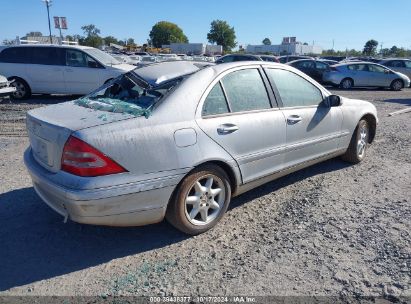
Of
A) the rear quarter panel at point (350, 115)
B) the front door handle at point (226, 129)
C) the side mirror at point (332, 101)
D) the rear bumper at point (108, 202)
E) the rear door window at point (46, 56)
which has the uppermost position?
the rear door window at point (46, 56)

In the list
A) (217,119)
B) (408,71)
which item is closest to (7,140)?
(217,119)

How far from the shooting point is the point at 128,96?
3656 mm

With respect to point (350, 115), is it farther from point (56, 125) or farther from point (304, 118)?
point (56, 125)

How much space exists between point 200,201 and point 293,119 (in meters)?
1.49

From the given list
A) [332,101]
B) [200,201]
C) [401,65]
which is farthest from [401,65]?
[200,201]

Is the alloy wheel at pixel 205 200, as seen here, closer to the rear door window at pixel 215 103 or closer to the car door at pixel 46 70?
the rear door window at pixel 215 103

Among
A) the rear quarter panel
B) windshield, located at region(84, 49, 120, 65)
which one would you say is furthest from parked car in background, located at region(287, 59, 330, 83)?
the rear quarter panel

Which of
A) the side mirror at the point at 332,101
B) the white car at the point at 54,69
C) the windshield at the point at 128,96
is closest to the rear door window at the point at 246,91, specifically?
the windshield at the point at 128,96

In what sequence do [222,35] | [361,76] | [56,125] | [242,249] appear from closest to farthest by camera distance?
[56,125], [242,249], [361,76], [222,35]

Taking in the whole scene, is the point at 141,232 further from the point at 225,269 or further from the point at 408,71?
the point at 408,71

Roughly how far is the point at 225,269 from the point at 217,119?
1314 millimetres

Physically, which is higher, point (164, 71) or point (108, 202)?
point (164, 71)

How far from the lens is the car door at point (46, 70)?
35.7 ft

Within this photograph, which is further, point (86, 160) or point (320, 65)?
point (320, 65)
